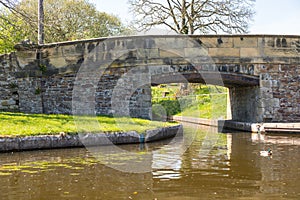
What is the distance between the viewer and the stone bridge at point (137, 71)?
46.8 feet

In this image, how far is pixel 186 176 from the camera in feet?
19.1

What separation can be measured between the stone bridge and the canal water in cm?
537

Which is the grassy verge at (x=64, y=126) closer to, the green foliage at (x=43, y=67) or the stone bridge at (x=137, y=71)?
the stone bridge at (x=137, y=71)

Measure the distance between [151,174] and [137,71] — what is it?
28.4ft

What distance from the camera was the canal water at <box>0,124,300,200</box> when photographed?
478cm

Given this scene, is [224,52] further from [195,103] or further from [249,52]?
[195,103]

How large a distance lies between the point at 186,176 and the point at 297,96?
36.2 feet

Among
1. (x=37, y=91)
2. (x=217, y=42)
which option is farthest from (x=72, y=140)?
(x=217, y=42)

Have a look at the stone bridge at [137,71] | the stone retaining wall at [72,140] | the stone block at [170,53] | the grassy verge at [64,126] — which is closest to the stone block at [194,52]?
the stone bridge at [137,71]

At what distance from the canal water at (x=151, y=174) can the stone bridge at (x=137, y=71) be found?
537 centimetres

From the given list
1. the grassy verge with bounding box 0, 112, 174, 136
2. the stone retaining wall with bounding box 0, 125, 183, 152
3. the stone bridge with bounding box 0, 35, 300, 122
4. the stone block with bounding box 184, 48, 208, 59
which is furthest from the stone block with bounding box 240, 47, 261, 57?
the stone retaining wall with bounding box 0, 125, 183, 152

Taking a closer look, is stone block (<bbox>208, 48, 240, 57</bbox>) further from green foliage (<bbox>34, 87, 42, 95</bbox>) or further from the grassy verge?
green foliage (<bbox>34, 87, 42, 95</bbox>)

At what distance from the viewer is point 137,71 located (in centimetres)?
1435

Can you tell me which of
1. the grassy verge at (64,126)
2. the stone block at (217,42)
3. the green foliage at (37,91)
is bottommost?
the grassy verge at (64,126)
